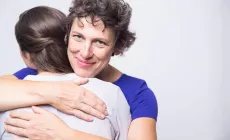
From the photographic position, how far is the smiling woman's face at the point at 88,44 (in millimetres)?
1240

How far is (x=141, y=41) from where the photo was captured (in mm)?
2518

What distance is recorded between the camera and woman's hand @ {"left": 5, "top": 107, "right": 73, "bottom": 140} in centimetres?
105

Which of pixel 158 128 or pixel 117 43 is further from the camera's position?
pixel 158 128

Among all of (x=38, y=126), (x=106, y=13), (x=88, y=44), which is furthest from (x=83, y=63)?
(x=38, y=126)

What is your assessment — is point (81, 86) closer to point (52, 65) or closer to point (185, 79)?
point (52, 65)

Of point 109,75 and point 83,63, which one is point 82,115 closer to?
point 83,63

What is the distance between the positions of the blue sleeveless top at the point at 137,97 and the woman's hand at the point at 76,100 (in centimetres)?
21

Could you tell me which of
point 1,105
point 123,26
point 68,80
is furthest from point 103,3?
point 1,105

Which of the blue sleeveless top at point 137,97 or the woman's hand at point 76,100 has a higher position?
the woman's hand at point 76,100

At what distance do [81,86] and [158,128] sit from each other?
153cm

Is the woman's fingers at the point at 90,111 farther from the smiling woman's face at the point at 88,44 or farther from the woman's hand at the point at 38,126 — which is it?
the smiling woman's face at the point at 88,44

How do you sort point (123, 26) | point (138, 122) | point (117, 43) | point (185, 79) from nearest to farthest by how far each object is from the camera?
point (138, 122), point (123, 26), point (117, 43), point (185, 79)

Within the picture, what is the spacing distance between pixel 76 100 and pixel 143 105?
0.98 ft

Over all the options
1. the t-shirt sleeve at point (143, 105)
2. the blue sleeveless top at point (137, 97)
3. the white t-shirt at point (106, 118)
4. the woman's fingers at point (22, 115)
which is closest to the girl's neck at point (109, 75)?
the blue sleeveless top at point (137, 97)
